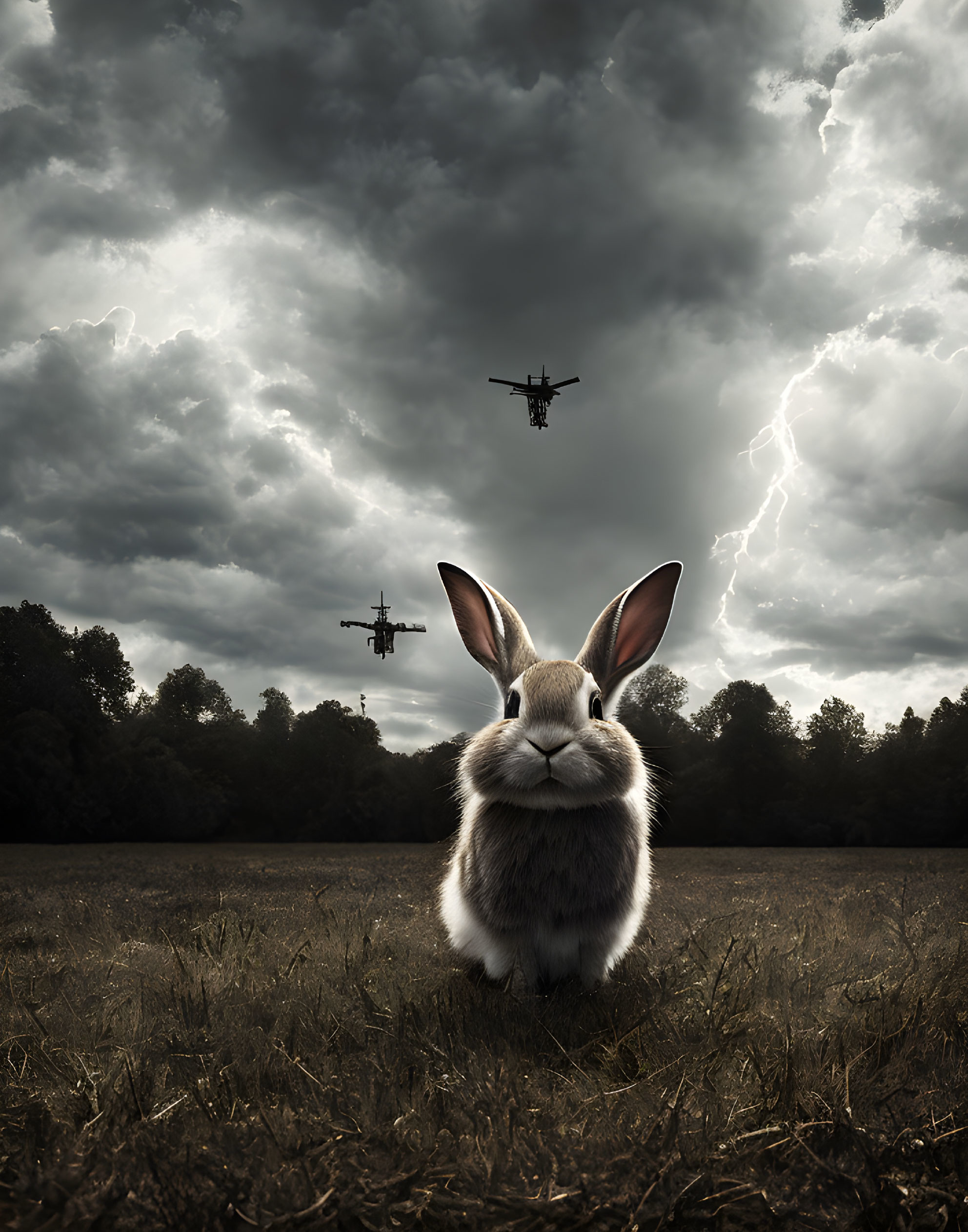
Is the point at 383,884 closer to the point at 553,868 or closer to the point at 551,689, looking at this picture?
the point at 553,868

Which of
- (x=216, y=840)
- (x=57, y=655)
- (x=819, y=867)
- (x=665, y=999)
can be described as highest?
(x=57, y=655)

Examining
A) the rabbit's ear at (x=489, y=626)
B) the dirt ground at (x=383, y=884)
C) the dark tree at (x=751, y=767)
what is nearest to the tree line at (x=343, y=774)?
the dark tree at (x=751, y=767)

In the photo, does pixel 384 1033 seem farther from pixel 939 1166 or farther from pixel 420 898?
pixel 420 898

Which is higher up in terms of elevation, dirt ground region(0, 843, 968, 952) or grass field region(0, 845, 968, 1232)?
grass field region(0, 845, 968, 1232)

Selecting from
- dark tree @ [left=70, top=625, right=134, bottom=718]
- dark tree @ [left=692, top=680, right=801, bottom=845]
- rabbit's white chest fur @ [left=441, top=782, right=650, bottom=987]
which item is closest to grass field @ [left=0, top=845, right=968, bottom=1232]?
rabbit's white chest fur @ [left=441, top=782, right=650, bottom=987]

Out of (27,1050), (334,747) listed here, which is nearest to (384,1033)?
(27,1050)

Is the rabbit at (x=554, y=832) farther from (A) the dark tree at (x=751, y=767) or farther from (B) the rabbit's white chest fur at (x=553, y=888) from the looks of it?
(A) the dark tree at (x=751, y=767)

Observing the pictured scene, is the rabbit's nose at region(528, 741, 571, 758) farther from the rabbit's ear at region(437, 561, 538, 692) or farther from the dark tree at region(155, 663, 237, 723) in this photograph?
the dark tree at region(155, 663, 237, 723)
